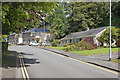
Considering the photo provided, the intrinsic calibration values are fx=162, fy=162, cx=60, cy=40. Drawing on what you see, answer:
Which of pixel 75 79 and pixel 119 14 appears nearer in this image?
pixel 75 79

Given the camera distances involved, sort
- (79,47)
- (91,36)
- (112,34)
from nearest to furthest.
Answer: (79,47)
(112,34)
(91,36)

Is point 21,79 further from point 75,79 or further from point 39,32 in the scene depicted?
point 39,32

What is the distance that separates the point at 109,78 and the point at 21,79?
475 cm

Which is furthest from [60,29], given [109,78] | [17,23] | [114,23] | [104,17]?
[109,78]

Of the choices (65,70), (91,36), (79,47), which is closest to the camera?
(65,70)

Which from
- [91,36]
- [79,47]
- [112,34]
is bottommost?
[79,47]

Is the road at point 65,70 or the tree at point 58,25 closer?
the road at point 65,70

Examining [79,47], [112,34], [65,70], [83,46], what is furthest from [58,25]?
[65,70]

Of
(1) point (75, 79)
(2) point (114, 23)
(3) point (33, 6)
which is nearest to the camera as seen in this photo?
(1) point (75, 79)

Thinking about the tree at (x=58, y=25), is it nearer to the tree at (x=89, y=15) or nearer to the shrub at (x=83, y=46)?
the tree at (x=89, y=15)

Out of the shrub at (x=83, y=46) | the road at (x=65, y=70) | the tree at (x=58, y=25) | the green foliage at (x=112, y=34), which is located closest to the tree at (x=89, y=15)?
the tree at (x=58, y=25)

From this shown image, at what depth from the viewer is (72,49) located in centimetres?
2928

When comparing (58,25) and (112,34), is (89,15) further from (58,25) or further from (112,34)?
(112,34)

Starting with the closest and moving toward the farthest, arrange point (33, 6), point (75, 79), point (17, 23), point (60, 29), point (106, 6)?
point (75, 79)
point (33, 6)
point (17, 23)
point (106, 6)
point (60, 29)
